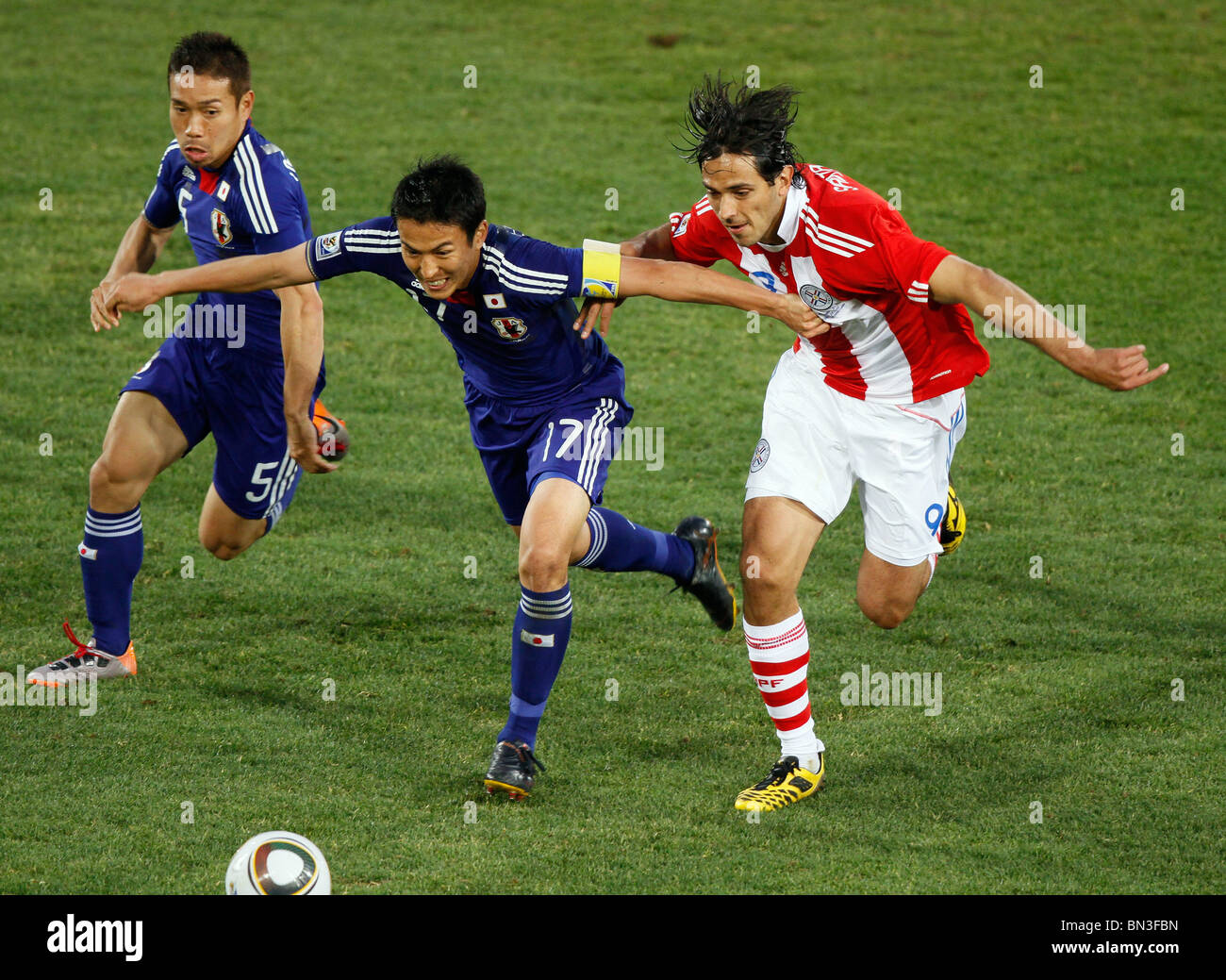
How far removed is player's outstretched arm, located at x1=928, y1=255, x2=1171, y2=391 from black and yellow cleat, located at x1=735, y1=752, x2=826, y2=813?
5.38 feet

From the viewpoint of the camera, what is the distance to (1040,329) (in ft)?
14.5

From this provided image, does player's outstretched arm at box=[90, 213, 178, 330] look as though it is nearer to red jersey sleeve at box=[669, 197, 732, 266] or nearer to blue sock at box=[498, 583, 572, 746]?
red jersey sleeve at box=[669, 197, 732, 266]

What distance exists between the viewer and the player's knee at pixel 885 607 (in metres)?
5.54

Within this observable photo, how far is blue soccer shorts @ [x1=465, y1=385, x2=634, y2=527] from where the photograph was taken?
5227 millimetres

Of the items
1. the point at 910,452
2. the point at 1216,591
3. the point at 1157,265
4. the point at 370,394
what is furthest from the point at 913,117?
the point at 910,452

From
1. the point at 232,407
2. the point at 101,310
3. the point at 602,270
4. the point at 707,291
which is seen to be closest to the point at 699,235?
the point at 602,270

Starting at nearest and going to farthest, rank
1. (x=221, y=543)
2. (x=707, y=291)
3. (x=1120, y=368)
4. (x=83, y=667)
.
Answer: (x=1120, y=368) < (x=707, y=291) < (x=83, y=667) < (x=221, y=543)

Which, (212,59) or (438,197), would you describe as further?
(212,59)

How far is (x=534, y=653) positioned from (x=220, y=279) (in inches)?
65.8

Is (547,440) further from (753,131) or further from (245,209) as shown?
(245,209)

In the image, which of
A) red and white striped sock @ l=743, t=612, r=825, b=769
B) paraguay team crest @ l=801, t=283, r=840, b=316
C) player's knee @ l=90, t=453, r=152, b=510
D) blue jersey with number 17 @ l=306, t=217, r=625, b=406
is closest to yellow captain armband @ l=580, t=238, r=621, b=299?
blue jersey with number 17 @ l=306, t=217, r=625, b=406

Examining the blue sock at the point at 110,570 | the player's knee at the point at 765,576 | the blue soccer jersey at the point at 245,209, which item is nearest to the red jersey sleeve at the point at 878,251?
the player's knee at the point at 765,576

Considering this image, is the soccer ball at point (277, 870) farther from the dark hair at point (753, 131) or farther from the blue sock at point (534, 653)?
the dark hair at point (753, 131)

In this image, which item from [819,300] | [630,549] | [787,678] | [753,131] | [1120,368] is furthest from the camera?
[630,549]
